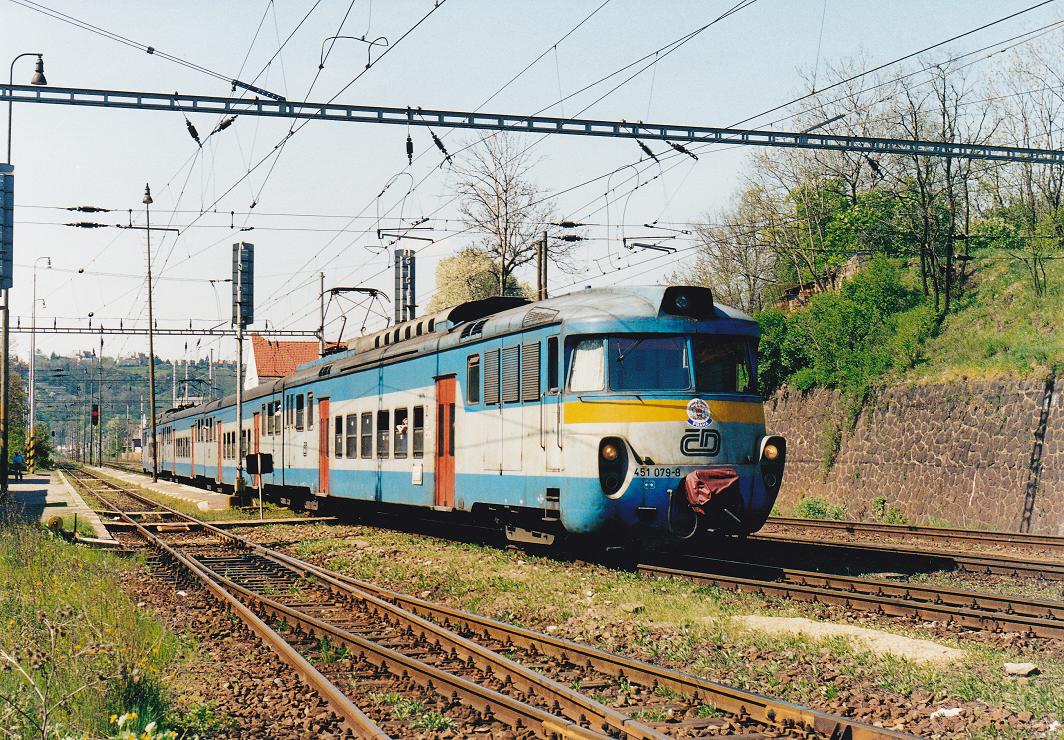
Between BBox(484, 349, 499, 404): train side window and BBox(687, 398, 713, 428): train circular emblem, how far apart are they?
322 centimetres

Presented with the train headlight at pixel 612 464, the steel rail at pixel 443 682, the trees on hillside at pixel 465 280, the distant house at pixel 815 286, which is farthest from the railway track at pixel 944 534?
the trees on hillside at pixel 465 280

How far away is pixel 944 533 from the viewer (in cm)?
2075

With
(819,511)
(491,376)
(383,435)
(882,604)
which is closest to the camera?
(882,604)

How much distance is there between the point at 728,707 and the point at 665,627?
10.6 ft

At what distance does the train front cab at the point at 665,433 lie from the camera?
13.7 metres

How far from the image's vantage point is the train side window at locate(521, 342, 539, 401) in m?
14.9

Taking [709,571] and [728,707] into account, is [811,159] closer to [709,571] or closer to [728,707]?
[709,571]

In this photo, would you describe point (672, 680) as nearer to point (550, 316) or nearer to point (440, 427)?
point (550, 316)

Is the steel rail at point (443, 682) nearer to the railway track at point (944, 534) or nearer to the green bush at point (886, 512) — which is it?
the railway track at point (944, 534)

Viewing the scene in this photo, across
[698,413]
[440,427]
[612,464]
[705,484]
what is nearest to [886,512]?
[440,427]

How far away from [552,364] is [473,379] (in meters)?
2.65

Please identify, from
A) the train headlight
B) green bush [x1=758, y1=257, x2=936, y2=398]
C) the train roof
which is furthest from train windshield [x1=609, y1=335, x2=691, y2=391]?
green bush [x1=758, y1=257, x2=936, y2=398]

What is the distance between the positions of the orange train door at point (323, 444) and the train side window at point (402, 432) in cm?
503

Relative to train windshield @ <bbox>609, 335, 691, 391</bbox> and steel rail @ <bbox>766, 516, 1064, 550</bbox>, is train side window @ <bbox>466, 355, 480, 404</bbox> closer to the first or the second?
train windshield @ <bbox>609, 335, 691, 391</bbox>
